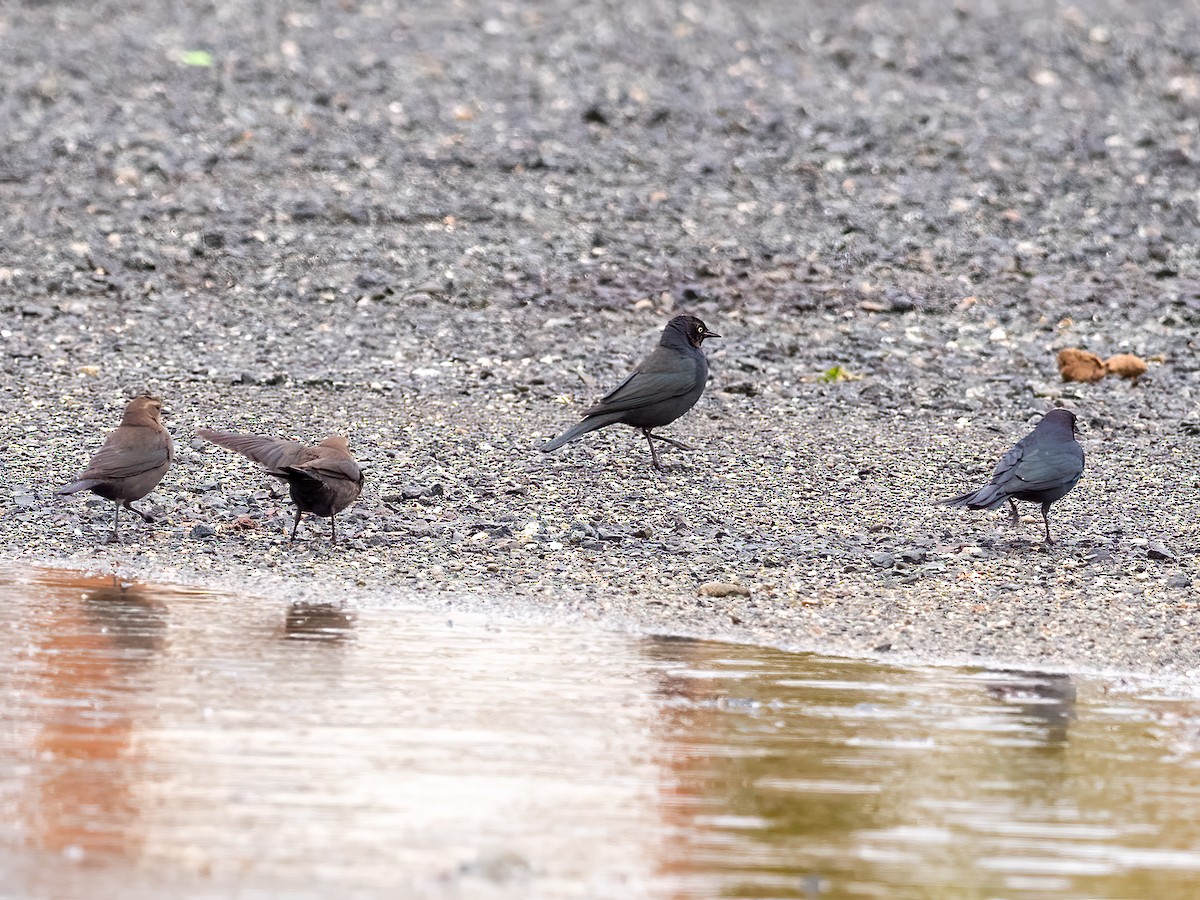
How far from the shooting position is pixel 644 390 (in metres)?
10.3

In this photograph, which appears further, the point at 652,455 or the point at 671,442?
the point at 671,442

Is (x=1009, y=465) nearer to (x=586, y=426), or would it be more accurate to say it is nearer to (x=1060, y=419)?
(x=1060, y=419)

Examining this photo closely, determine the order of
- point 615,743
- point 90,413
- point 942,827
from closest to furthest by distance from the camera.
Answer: point 942,827
point 615,743
point 90,413

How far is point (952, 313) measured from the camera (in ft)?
45.3

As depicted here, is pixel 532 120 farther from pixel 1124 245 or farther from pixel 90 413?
pixel 90 413

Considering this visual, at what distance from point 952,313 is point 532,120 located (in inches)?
221

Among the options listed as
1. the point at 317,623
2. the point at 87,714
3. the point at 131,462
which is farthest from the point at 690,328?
the point at 87,714

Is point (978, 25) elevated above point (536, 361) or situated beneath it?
elevated above

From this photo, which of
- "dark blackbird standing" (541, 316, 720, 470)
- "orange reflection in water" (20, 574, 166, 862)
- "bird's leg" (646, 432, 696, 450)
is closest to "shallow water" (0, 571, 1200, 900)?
"orange reflection in water" (20, 574, 166, 862)

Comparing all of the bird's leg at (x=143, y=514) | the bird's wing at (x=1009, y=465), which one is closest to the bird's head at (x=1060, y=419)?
the bird's wing at (x=1009, y=465)

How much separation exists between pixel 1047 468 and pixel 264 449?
3.83 meters

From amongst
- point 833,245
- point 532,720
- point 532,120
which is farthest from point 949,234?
point 532,720

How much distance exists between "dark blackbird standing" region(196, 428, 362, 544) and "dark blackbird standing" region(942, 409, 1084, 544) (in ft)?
9.66

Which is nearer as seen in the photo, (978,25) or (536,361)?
(536,361)
